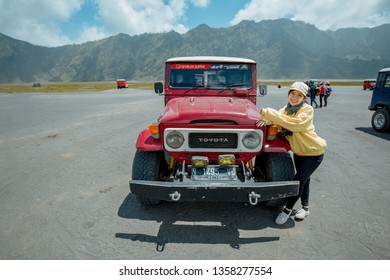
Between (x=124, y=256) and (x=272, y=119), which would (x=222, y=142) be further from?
(x=124, y=256)

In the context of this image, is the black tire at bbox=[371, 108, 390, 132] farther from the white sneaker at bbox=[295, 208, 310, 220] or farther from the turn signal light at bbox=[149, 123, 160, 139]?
the turn signal light at bbox=[149, 123, 160, 139]

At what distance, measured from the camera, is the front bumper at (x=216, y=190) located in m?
2.73

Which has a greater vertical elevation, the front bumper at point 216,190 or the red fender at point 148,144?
the red fender at point 148,144

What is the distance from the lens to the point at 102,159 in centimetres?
579

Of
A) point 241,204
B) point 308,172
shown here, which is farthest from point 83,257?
point 308,172

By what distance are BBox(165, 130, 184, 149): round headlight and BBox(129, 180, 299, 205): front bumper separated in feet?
1.78

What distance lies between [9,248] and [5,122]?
33.2 feet

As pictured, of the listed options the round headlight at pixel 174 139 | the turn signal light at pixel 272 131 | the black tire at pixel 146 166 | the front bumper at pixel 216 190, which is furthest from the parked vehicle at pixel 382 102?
the black tire at pixel 146 166

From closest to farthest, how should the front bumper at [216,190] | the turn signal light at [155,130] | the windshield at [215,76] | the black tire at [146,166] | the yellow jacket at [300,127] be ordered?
Answer: 1. the front bumper at [216,190]
2. the yellow jacket at [300,127]
3. the turn signal light at [155,130]
4. the black tire at [146,166]
5. the windshield at [215,76]

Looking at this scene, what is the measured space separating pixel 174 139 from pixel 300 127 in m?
1.51

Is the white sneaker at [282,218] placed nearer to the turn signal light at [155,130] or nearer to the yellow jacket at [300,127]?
the yellow jacket at [300,127]

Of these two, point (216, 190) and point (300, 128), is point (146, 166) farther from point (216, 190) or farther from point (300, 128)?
point (300, 128)

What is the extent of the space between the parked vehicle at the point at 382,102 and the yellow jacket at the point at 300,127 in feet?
23.8

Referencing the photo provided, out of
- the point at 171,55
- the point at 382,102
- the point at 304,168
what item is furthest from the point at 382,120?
the point at 171,55
